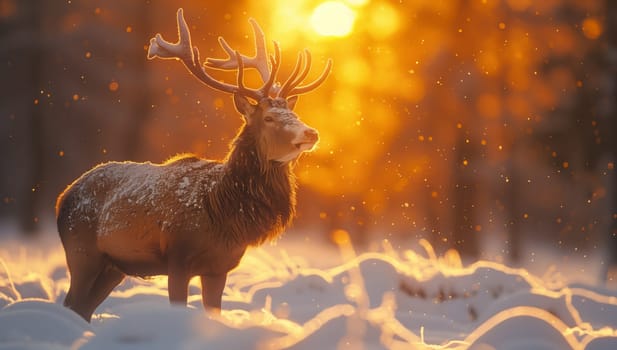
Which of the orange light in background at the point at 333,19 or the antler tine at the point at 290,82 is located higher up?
the orange light in background at the point at 333,19

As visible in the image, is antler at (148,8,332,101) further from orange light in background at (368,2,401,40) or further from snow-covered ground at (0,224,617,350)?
orange light in background at (368,2,401,40)

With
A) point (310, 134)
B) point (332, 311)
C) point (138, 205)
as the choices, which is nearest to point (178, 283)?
Result: point (138, 205)

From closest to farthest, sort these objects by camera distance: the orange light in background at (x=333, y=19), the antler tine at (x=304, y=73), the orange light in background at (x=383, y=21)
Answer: the antler tine at (x=304, y=73) < the orange light in background at (x=333, y=19) < the orange light in background at (x=383, y=21)

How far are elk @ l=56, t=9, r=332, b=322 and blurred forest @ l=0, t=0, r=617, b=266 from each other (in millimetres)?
6869

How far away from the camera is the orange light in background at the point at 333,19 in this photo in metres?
12.9

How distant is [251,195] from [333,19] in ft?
29.1

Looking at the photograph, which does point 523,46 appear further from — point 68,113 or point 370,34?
point 68,113

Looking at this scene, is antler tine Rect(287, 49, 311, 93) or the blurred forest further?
the blurred forest

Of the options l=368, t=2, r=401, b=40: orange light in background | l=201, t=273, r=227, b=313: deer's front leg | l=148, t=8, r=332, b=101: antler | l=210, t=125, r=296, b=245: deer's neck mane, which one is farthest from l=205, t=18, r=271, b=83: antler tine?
l=368, t=2, r=401, b=40: orange light in background

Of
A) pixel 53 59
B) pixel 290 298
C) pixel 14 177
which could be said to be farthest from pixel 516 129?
pixel 14 177

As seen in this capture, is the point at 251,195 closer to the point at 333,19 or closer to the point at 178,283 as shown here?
the point at 178,283

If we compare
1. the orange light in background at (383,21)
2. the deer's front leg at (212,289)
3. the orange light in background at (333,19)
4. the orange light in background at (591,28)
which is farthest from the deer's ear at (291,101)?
the orange light in background at (383,21)

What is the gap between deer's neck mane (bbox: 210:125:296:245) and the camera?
5.36 m

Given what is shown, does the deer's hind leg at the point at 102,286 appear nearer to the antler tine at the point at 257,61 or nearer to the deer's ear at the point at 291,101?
the deer's ear at the point at 291,101
